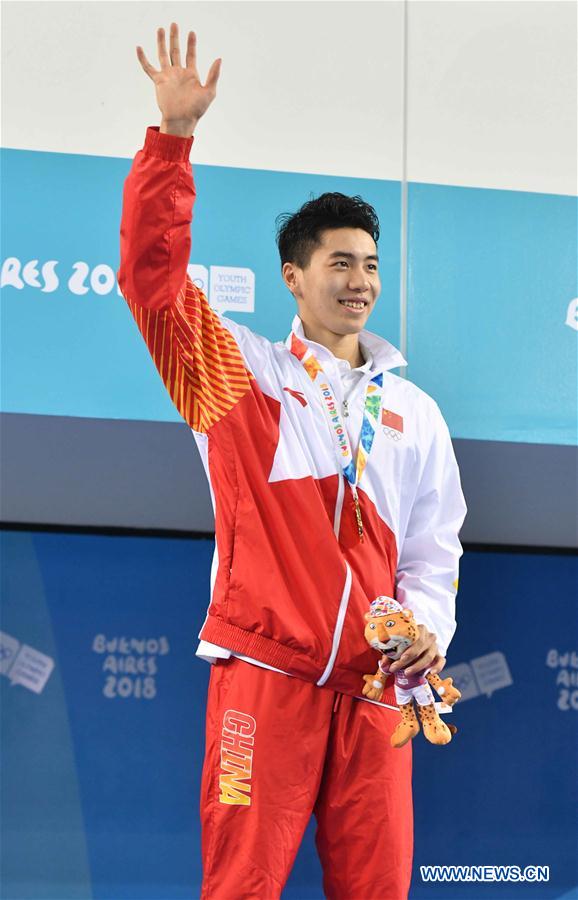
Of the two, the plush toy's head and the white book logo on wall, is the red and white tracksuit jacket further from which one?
the white book logo on wall

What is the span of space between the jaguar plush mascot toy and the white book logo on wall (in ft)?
3.92

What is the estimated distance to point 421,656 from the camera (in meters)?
1.62

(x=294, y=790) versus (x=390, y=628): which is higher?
(x=390, y=628)

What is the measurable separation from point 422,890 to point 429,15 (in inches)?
78.6

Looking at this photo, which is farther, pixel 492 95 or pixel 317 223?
pixel 492 95

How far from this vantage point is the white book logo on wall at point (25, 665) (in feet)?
8.43

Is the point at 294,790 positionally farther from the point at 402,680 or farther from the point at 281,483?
the point at 281,483

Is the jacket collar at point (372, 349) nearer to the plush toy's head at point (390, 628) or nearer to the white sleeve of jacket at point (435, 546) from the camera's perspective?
the white sleeve of jacket at point (435, 546)

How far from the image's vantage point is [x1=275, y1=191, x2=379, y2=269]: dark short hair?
6.29 feet

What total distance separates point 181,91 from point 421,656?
0.91 metres

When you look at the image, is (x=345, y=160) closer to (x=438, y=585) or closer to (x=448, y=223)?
(x=448, y=223)
